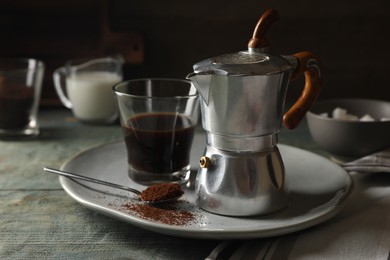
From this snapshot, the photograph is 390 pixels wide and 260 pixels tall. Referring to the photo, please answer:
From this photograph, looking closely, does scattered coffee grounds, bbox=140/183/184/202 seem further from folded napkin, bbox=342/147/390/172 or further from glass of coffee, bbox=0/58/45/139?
glass of coffee, bbox=0/58/45/139

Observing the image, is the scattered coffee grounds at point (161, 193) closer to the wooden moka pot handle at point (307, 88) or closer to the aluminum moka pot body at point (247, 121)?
the aluminum moka pot body at point (247, 121)

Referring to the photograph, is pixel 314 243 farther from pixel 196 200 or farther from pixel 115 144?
pixel 115 144

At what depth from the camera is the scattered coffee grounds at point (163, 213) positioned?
670 mm

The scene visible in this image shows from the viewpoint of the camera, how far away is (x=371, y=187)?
32.6 inches

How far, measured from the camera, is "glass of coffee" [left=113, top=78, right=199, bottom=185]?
2.64 ft

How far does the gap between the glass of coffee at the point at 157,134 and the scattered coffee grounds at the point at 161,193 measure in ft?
0.24

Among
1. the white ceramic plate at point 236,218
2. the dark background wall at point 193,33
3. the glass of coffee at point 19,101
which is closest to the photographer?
the white ceramic plate at point 236,218

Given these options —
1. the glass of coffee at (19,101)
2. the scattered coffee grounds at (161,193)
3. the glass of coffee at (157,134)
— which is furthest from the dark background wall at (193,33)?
the scattered coffee grounds at (161,193)

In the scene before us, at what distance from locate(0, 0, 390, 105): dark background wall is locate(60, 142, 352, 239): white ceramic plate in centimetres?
39

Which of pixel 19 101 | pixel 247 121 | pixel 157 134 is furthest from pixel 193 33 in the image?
pixel 247 121

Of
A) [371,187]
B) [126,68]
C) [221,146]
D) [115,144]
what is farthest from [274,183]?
[126,68]

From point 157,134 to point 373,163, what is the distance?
31 centimetres

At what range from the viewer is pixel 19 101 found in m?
1.11

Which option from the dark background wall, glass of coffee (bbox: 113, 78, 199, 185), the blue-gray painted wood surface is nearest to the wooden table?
the blue-gray painted wood surface
